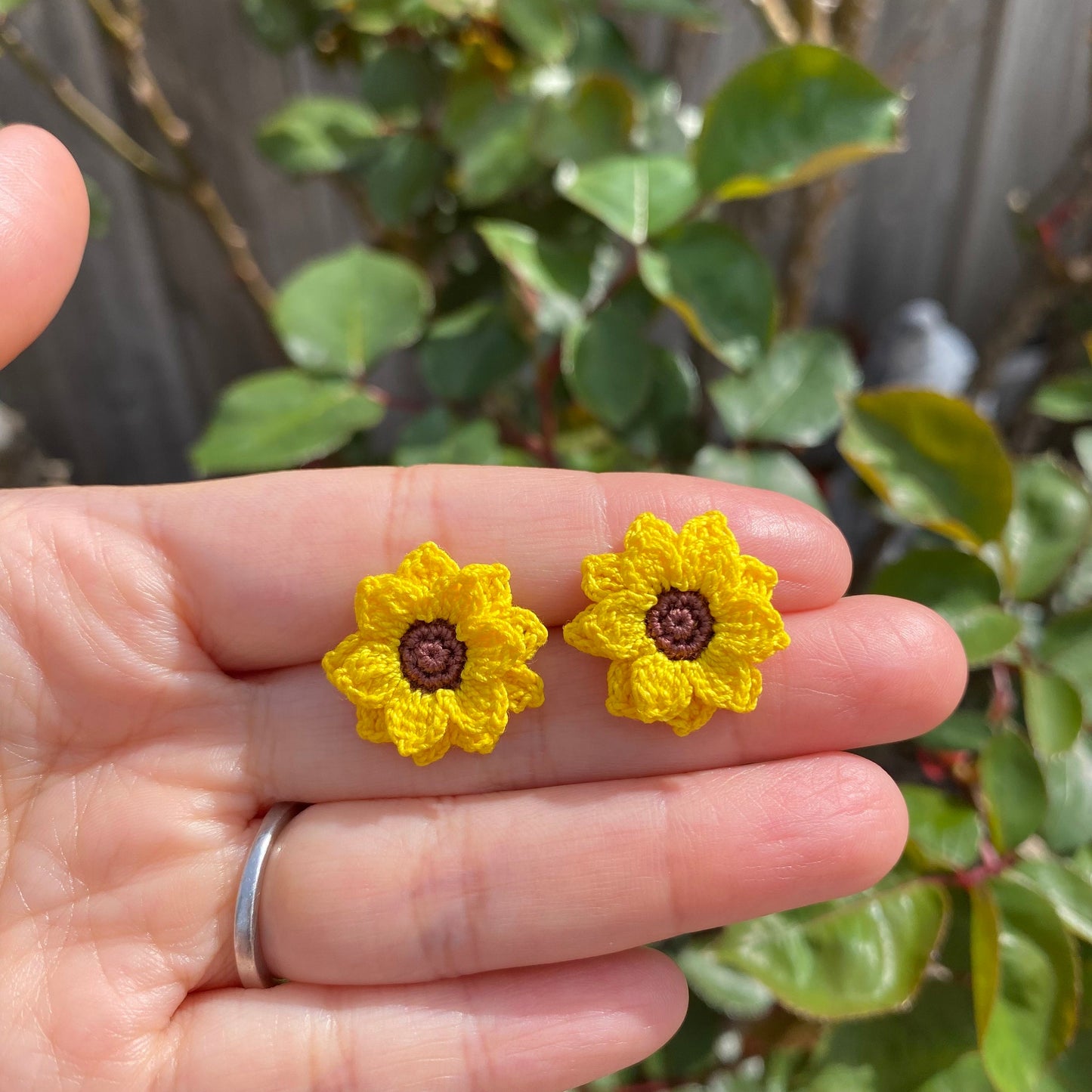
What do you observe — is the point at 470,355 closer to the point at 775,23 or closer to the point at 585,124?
the point at 585,124

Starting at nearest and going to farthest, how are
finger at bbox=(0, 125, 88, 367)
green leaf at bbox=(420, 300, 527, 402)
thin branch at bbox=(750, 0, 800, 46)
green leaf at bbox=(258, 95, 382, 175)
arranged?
finger at bbox=(0, 125, 88, 367)
thin branch at bbox=(750, 0, 800, 46)
green leaf at bbox=(420, 300, 527, 402)
green leaf at bbox=(258, 95, 382, 175)

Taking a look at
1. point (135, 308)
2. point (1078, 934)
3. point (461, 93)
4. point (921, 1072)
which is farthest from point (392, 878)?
point (135, 308)

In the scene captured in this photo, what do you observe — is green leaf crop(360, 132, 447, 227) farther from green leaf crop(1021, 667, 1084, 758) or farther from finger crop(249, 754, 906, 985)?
green leaf crop(1021, 667, 1084, 758)

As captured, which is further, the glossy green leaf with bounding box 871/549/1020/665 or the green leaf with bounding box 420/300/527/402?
the green leaf with bounding box 420/300/527/402

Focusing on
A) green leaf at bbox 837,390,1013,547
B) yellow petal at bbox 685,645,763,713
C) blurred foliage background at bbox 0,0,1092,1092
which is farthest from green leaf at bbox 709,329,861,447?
yellow petal at bbox 685,645,763,713

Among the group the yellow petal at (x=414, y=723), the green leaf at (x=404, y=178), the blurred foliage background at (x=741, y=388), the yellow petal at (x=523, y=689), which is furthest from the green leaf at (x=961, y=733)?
the green leaf at (x=404, y=178)

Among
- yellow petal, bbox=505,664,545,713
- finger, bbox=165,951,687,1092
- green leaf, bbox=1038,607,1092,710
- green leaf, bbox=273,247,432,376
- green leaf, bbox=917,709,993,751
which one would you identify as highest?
green leaf, bbox=273,247,432,376
